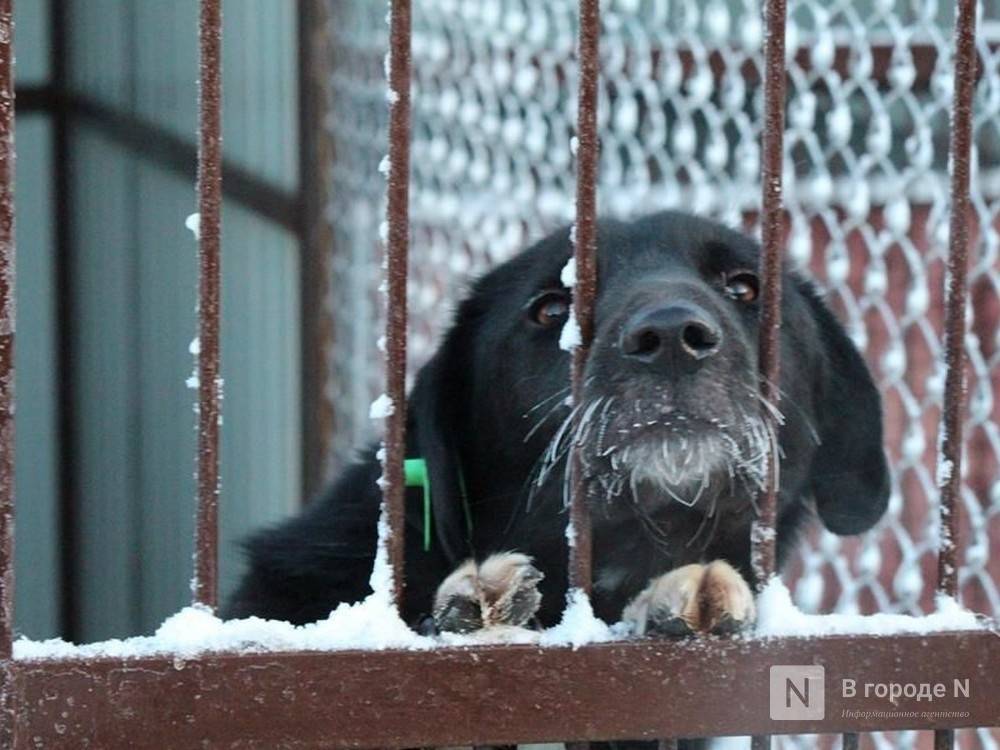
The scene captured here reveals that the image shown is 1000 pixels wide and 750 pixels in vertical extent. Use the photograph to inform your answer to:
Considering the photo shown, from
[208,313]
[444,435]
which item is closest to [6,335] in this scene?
[208,313]

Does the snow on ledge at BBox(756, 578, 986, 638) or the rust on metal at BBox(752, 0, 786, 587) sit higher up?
the rust on metal at BBox(752, 0, 786, 587)

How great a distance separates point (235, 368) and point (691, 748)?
3.04 m

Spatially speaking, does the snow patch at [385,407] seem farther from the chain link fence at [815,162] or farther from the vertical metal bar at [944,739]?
the chain link fence at [815,162]

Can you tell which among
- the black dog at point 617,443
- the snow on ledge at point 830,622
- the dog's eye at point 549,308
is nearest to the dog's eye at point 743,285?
the black dog at point 617,443

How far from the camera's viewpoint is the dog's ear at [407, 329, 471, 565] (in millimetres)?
2551

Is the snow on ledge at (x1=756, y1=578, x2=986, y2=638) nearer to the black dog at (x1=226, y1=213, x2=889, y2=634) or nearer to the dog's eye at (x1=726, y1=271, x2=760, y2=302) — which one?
the black dog at (x1=226, y1=213, x2=889, y2=634)

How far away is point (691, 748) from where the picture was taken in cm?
260

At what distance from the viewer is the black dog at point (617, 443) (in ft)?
6.83

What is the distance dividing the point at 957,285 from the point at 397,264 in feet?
2.17

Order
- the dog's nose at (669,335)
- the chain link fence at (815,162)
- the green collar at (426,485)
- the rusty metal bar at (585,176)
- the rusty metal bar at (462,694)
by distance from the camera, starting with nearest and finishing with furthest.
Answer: the rusty metal bar at (462,694) → the rusty metal bar at (585,176) → the dog's nose at (669,335) → the green collar at (426,485) → the chain link fence at (815,162)

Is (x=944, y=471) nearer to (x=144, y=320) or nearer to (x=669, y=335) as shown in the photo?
(x=669, y=335)

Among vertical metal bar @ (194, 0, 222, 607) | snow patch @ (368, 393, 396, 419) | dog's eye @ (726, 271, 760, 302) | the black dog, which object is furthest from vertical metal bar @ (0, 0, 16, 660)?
dog's eye @ (726, 271, 760, 302)

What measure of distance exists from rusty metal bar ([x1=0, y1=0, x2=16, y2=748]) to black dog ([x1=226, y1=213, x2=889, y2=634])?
501 millimetres

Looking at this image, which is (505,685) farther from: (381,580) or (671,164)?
(671,164)
